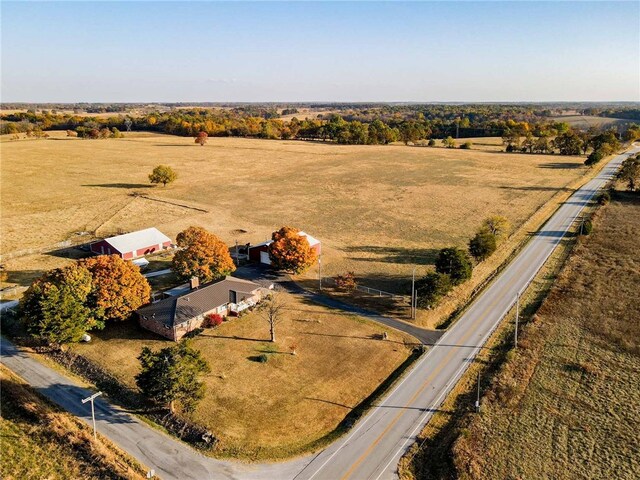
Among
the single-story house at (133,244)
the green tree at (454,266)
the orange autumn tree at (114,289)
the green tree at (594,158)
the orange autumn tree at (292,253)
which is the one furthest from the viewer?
the green tree at (594,158)

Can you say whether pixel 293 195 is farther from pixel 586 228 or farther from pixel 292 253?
pixel 586 228

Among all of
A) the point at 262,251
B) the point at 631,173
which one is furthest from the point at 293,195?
the point at 631,173

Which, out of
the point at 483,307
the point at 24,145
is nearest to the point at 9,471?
the point at 483,307

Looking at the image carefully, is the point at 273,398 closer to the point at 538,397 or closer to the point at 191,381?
the point at 191,381

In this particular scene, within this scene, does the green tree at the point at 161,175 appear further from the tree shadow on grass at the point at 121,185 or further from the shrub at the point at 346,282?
the shrub at the point at 346,282

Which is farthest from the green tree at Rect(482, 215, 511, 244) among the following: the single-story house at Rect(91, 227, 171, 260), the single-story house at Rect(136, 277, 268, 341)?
the single-story house at Rect(91, 227, 171, 260)

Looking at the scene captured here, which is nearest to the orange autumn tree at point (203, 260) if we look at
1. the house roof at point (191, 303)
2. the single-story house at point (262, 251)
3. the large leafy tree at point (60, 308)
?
the house roof at point (191, 303)
